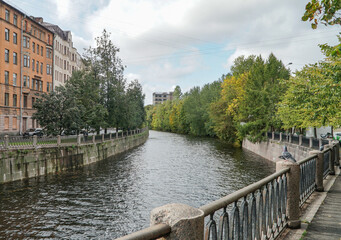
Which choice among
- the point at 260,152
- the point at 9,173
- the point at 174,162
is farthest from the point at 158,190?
the point at 260,152

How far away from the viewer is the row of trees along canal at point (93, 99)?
30078 mm

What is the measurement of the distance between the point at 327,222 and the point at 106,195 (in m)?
13.7

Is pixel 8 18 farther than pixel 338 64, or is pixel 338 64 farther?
pixel 8 18

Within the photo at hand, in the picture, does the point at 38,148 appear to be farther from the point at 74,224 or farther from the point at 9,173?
the point at 74,224

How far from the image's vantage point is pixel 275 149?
32.6 m

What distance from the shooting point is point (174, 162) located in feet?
101

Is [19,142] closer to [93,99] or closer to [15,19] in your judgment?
[93,99]

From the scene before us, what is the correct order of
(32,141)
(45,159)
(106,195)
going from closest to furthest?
(106,195) < (32,141) < (45,159)

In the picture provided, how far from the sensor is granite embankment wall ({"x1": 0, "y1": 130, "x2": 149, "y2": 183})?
19609mm

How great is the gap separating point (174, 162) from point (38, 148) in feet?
45.0

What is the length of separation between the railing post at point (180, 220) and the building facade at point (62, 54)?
56.2m

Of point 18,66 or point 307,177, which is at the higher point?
point 18,66

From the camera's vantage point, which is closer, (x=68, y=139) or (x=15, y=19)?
(x=68, y=139)

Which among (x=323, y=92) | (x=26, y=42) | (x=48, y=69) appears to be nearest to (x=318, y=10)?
(x=323, y=92)
